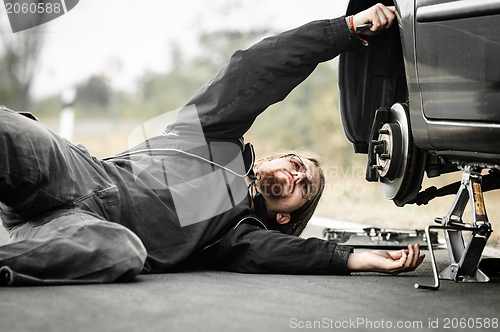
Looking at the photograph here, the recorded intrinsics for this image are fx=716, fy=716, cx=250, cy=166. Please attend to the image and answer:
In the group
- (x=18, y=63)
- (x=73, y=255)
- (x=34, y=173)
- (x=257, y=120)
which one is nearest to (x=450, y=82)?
(x=73, y=255)

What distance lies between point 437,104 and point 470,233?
56cm

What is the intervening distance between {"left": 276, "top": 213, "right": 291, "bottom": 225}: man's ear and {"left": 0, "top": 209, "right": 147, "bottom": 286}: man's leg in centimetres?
104

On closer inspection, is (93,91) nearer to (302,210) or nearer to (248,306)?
(302,210)

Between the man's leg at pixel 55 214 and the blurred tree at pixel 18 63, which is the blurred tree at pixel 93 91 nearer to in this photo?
the blurred tree at pixel 18 63

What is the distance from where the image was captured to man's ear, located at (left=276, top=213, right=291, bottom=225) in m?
3.66

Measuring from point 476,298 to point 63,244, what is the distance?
1.53 meters

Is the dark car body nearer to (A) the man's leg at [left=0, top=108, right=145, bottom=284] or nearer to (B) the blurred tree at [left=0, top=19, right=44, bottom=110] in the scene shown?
(A) the man's leg at [left=0, top=108, right=145, bottom=284]

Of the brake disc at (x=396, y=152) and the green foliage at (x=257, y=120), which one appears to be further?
the green foliage at (x=257, y=120)

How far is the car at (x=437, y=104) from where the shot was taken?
2516mm

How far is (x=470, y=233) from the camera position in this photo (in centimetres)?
293

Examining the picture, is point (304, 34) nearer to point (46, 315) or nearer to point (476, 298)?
point (476, 298)

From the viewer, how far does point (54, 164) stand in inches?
114

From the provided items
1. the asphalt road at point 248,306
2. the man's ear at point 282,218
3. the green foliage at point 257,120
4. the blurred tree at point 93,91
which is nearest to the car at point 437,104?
the asphalt road at point 248,306

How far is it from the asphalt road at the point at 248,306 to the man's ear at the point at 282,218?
0.69m
